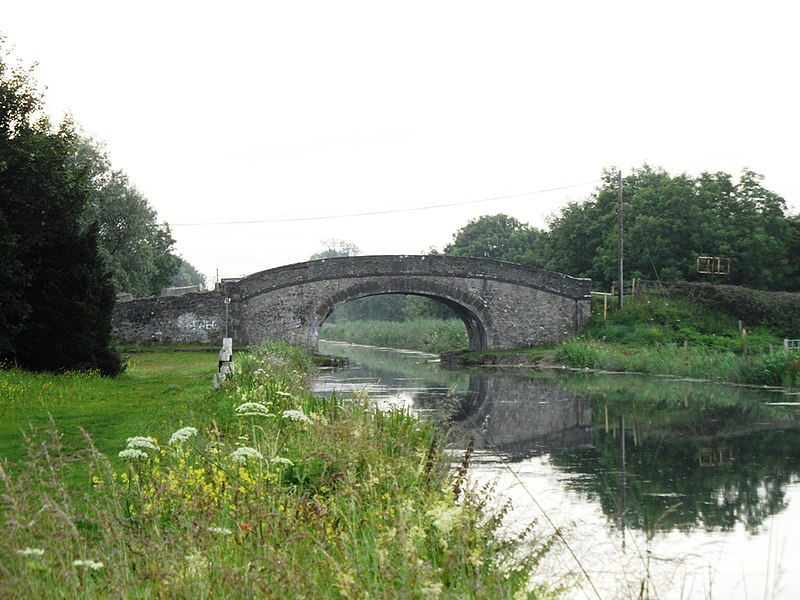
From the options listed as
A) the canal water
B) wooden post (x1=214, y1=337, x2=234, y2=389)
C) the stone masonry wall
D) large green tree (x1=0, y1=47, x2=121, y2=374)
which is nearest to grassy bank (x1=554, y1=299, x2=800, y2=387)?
the canal water

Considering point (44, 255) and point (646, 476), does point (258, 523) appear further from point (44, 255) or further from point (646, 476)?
point (44, 255)

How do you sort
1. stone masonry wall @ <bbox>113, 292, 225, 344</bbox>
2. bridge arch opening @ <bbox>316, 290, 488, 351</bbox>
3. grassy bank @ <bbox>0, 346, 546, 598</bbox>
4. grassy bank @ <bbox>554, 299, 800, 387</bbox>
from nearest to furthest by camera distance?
grassy bank @ <bbox>0, 346, 546, 598</bbox>, grassy bank @ <bbox>554, 299, 800, 387</bbox>, stone masonry wall @ <bbox>113, 292, 225, 344</bbox>, bridge arch opening @ <bbox>316, 290, 488, 351</bbox>

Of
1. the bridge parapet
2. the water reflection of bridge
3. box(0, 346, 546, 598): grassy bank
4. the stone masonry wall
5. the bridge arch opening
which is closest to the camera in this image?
box(0, 346, 546, 598): grassy bank

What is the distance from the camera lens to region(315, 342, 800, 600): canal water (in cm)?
638

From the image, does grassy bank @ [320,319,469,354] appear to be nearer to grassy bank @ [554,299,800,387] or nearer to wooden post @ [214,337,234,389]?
grassy bank @ [554,299,800,387]

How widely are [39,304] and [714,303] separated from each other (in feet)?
80.5

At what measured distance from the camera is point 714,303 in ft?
113

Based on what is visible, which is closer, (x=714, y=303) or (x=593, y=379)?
(x=593, y=379)

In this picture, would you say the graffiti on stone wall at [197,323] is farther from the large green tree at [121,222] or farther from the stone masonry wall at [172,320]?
the large green tree at [121,222]

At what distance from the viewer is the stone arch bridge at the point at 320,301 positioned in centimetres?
3281

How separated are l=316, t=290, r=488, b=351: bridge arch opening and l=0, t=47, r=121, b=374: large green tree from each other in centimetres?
1511

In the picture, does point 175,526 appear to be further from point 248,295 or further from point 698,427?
point 248,295

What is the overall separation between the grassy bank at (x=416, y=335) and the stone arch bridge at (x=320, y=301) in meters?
5.93

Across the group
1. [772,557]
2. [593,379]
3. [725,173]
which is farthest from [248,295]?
[772,557]
